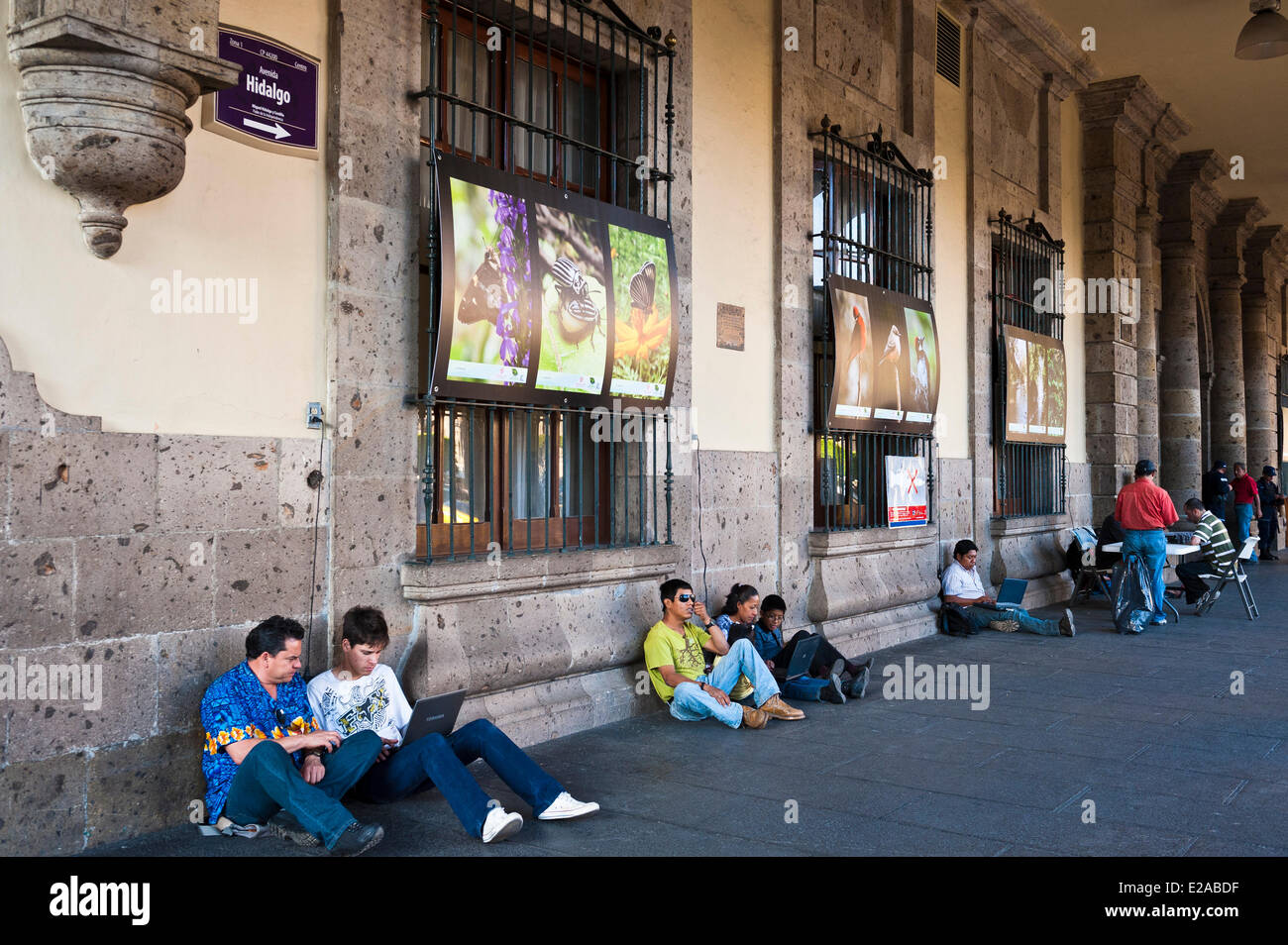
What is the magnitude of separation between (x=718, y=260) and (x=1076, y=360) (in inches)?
296

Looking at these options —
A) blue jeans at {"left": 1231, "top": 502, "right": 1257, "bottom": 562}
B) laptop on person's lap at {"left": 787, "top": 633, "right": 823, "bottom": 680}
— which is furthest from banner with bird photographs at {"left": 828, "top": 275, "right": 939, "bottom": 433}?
blue jeans at {"left": 1231, "top": 502, "right": 1257, "bottom": 562}

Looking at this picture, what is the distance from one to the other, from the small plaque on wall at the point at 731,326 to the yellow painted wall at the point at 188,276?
292cm

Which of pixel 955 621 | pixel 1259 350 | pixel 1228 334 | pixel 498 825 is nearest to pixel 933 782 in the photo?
pixel 498 825

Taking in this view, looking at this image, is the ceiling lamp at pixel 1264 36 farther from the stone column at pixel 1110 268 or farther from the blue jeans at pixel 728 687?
the blue jeans at pixel 728 687

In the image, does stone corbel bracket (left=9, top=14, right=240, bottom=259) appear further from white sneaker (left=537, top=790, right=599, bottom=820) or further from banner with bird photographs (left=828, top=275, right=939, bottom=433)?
banner with bird photographs (left=828, top=275, right=939, bottom=433)

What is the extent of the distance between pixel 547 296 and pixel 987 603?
5.38 meters

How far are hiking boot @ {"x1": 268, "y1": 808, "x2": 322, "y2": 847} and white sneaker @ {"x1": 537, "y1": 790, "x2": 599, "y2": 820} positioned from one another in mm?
791

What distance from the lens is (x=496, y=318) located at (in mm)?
5215

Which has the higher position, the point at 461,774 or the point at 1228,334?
the point at 1228,334

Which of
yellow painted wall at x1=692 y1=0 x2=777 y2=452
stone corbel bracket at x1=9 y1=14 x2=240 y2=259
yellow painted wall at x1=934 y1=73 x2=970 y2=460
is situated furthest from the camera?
yellow painted wall at x1=934 y1=73 x2=970 y2=460

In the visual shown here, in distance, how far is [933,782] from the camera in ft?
15.4

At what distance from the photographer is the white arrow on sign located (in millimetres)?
4358

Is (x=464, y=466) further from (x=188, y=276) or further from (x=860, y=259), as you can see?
(x=860, y=259)

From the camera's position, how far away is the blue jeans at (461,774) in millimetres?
3875
